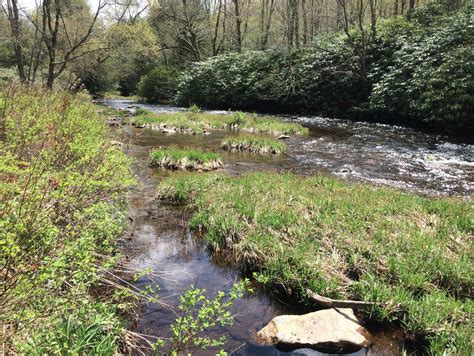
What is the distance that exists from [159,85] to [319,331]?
131ft

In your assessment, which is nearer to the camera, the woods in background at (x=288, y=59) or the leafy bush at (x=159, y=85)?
the woods in background at (x=288, y=59)

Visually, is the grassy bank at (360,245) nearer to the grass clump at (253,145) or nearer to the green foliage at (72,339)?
the green foliage at (72,339)

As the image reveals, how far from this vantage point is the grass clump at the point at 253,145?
1500cm

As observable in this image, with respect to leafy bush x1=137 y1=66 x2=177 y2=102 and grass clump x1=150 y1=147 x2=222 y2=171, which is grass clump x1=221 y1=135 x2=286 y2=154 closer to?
grass clump x1=150 y1=147 x2=222 y2=171

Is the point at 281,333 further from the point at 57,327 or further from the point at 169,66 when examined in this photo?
the point at 169,66

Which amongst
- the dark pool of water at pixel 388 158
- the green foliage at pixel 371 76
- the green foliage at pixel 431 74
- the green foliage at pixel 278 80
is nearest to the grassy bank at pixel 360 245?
the dark pool of water at pixel 388 158

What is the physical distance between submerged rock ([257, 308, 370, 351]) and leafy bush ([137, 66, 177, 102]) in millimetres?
37696

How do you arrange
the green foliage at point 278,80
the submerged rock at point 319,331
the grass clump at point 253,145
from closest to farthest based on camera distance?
1. the submerged rock at point 319,331
2. the grass clump at point 253,145
3. the green foliage at point 278,80

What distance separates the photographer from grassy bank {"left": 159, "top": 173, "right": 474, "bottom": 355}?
4539 millimetres

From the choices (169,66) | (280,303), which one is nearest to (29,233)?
(280,303)

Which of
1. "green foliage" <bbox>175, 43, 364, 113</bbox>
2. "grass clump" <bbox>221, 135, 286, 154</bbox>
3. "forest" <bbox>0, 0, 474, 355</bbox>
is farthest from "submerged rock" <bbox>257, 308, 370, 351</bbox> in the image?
"green foliage" <bbox>175, 43, 364, 113</bbox>

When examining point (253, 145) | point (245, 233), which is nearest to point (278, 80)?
point (253, 145)

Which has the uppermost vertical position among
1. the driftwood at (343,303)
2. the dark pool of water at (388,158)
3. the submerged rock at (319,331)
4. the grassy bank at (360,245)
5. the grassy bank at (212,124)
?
the grassy bank at (212,124)

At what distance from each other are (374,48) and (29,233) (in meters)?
26.1
